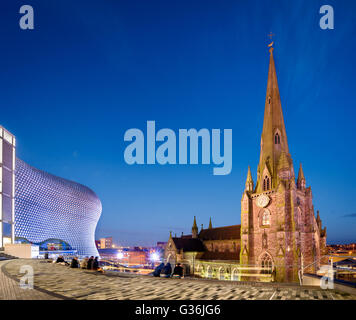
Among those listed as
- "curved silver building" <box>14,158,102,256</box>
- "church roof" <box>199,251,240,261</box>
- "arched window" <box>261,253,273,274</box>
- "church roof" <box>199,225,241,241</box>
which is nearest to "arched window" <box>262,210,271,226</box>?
"arched window" <box>261,253,273,274</box>

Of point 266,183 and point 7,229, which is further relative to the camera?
point 7,229

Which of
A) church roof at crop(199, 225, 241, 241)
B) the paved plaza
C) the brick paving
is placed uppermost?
the brick paving

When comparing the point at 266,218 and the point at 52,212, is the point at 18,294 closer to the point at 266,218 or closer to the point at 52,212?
the point at 266,218

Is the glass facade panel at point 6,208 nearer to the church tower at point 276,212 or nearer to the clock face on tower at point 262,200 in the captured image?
the church tower at point 276,212

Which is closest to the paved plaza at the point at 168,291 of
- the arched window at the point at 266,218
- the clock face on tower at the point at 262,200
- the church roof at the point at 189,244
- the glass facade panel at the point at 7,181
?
the clock face on tower at the point at 262,200

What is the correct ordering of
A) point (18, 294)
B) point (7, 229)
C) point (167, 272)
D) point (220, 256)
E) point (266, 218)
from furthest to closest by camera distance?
1. point (220, 256)
2. point (7, 229)
3. point (266, 218)
4. point (167, 272)
5. point (18, 294)

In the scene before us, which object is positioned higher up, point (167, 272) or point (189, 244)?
point (167, 272)

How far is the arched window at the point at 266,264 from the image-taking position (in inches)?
1597

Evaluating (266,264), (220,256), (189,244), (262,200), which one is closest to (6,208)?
(189,244)

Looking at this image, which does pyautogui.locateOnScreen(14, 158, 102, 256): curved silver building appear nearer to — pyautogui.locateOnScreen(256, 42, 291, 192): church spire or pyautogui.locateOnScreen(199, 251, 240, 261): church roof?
pyautogui.locateOnScreen(199, 251, 240, 261): church roof

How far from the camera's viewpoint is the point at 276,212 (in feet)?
136

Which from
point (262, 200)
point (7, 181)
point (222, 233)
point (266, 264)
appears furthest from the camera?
point (222, 233)

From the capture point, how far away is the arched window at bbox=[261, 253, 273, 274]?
40.6 metres

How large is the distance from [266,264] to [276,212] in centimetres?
760
